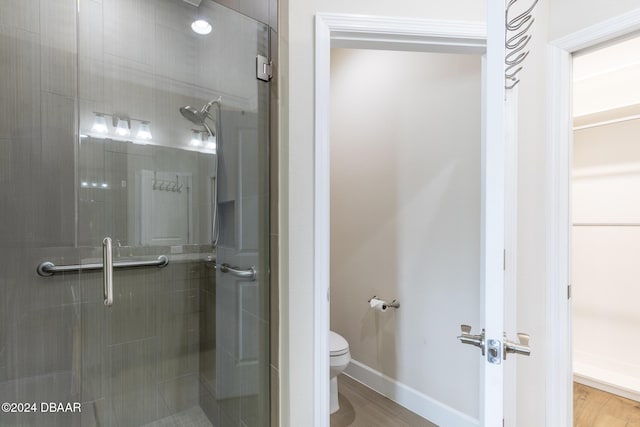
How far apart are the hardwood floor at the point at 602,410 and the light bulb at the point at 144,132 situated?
2935mm

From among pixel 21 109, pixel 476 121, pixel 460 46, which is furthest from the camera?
pixel 476 121

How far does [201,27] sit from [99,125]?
2.25ft

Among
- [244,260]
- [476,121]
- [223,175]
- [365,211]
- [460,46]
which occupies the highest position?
[460,46]

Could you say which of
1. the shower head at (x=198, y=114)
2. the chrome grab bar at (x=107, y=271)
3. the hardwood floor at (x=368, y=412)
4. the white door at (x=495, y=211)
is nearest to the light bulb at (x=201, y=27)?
the shower head at (x=198, y=114)

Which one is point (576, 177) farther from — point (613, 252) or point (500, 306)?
point (500, 306)

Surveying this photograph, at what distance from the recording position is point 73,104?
1302mm

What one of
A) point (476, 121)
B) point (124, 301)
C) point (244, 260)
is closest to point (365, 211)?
point (476, 121)

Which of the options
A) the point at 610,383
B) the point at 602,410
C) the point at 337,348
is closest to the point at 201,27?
the point at 337,348

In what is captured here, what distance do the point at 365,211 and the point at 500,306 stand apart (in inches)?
66.1

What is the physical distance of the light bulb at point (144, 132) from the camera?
1.47 metres

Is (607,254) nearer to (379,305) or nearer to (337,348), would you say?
(379,305)

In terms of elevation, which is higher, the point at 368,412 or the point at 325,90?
the point at 325,90

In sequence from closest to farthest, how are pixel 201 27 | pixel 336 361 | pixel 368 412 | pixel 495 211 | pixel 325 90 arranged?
pixel 495 211, pixel 325 90, pixel 201 27, pixel 336 361, pixel 368 412

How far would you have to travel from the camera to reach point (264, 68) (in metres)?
1.44
